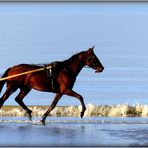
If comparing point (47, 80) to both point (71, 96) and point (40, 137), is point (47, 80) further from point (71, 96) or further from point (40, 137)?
point (40, 137)

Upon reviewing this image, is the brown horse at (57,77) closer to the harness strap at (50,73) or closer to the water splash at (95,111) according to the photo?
the harness strap at (50,73)

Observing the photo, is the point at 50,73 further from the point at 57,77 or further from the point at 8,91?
the point at 8,91

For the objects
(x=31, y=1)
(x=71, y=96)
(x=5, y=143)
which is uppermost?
(x=31, y=1)

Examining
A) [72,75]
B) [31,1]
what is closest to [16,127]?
[72,75]

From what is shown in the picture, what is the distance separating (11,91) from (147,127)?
3.11 meters

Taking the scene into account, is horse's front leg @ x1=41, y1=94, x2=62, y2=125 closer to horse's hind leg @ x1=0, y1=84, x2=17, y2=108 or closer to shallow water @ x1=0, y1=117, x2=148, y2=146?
shallow water @ x1=0, y1=117, x2=148, y2=146

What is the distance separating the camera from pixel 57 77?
41.1 ft

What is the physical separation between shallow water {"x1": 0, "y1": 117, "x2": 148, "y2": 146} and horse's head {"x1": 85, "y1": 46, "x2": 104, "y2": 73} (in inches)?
48.8

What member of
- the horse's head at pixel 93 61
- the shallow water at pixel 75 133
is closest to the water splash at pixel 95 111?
the shallow water at pixel 75 133

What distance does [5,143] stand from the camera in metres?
10.8

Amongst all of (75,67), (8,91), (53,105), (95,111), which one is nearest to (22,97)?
(8,91)

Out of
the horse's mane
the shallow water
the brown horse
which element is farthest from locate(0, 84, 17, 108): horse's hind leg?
the horse's mane

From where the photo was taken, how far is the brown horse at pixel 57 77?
12.3 m

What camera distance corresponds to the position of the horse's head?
40.1 feet
